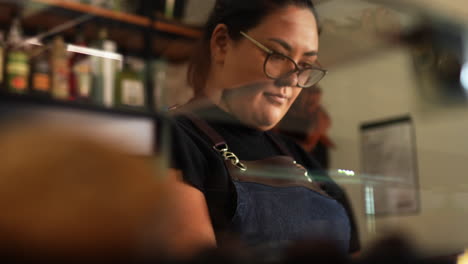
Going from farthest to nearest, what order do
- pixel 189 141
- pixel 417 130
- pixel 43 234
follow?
pixel 417 130 → pixel 189 141 → pixel 43 234

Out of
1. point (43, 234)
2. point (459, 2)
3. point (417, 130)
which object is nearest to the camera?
point (43, 234)

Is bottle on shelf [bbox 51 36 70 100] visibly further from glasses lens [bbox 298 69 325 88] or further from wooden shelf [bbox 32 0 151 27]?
glasses lens [bbox 298 69 325 88]

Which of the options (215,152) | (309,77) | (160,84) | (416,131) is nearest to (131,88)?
(160,84)

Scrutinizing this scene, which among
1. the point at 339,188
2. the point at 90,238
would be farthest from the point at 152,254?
the point at 339,188

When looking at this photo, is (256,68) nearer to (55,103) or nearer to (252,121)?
(252,121)

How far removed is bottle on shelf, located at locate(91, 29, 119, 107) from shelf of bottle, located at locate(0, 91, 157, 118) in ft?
0.14

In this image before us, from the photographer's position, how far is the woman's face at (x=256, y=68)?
1.91 ft

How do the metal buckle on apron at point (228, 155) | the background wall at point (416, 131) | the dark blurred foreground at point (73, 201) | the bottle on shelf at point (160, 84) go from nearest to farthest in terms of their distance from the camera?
the dark blurred foreground at point (73, 201) < the bottle on shelf at point (160, 84) < the metal buckle on apron at point (228, 155) < the background wall at point (416, 131)

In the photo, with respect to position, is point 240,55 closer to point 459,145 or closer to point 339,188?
point 339,188

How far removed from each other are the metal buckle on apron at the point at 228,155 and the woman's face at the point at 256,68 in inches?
1.6

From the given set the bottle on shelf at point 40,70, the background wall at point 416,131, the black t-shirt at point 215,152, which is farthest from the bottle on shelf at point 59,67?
the background wall at point 416,131

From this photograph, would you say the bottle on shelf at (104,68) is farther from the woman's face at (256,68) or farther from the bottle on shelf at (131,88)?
the woman's face at (256,68)

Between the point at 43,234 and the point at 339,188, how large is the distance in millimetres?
491

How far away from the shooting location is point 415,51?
852 mm
